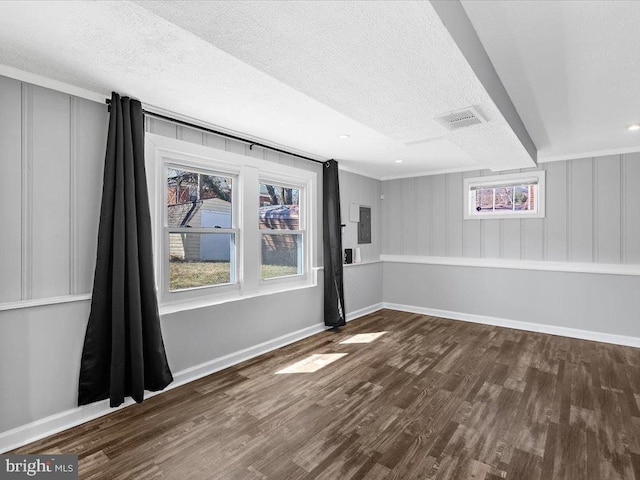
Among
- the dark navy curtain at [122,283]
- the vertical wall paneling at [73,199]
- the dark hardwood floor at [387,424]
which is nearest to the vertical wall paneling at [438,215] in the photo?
the dark hardwood floor at [387,424]

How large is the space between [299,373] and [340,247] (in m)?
2.02

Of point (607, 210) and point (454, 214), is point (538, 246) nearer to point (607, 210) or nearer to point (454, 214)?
point (607, 210)

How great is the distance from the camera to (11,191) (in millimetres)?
2139

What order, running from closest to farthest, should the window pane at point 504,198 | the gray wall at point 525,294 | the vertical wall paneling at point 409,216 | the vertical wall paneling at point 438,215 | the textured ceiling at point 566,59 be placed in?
1. the textured ceiling at point 566,59
2. the gray wall at point 525,294
3. the window pane at point 504,198
4. the vertical wall paneling at point 438,215
5. the vertical wall paneling at point 409,216

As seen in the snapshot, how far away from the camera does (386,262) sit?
240 inches

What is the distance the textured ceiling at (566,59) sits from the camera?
167 centimetres

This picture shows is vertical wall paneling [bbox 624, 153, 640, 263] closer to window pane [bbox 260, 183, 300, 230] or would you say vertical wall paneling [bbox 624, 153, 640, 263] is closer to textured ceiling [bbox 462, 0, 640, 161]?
textured ceiling [bbox 462, 0, 640, 161]

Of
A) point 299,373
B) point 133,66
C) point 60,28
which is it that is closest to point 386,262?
point 299,373

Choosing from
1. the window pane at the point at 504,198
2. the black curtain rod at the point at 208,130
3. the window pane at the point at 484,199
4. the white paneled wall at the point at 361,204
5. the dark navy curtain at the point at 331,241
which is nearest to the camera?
the black curtain rod at the point at 208,130

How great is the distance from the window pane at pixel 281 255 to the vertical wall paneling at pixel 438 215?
96.9 inches

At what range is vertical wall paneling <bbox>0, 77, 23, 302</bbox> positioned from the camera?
211cm

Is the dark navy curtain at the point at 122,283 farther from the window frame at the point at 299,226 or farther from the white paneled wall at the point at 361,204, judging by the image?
the white paneled wall at the point at 361,204

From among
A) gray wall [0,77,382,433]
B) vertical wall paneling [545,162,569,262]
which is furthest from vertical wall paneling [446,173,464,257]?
gray wall [0,77,382,433]

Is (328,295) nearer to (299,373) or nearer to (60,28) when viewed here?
(299,373)
